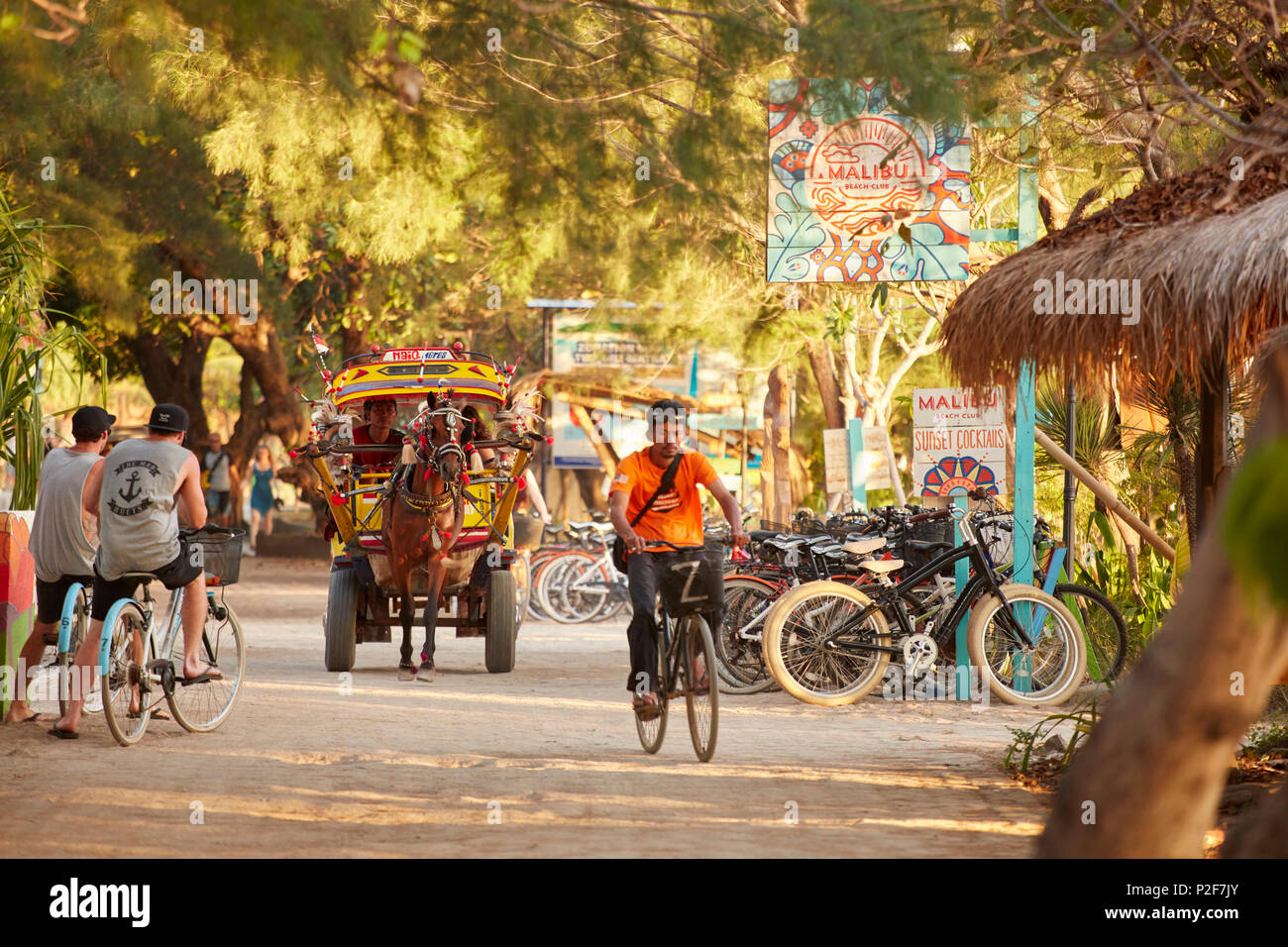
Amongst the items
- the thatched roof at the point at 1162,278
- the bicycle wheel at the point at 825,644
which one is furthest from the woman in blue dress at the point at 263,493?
the thatched roof at the point at 1162,278

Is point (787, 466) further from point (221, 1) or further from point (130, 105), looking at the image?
point (221, 1)

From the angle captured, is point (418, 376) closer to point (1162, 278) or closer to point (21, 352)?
point (21, 352)

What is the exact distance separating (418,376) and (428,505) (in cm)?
159

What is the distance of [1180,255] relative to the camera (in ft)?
24.6

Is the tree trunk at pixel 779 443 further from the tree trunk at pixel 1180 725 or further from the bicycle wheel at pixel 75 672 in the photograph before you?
the tree trunk at pixel 1180 725

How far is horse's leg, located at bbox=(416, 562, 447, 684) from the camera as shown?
12.0 m

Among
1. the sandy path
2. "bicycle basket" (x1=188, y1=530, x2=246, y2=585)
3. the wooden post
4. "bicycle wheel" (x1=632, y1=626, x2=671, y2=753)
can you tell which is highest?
the wooden post

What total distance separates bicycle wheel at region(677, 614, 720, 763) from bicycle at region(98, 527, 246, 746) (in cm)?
285

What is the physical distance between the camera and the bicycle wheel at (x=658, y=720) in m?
8.38

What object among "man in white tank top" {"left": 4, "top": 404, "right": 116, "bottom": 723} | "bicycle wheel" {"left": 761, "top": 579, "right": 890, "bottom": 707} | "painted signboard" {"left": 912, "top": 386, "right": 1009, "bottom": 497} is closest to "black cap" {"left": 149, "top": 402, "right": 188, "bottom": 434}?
"man in white tank top" {"left": 4, "top": 404, "right": 116, "bottom": 723}

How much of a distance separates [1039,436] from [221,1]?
7.99m

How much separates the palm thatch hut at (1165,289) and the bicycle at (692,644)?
6.51 ft

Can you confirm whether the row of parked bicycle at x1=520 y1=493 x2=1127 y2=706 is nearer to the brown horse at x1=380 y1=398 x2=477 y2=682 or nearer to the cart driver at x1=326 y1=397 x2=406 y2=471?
the brown horse at x1=380 y1=398 x2=477 y2=682

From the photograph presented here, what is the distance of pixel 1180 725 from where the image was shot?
131 inches
